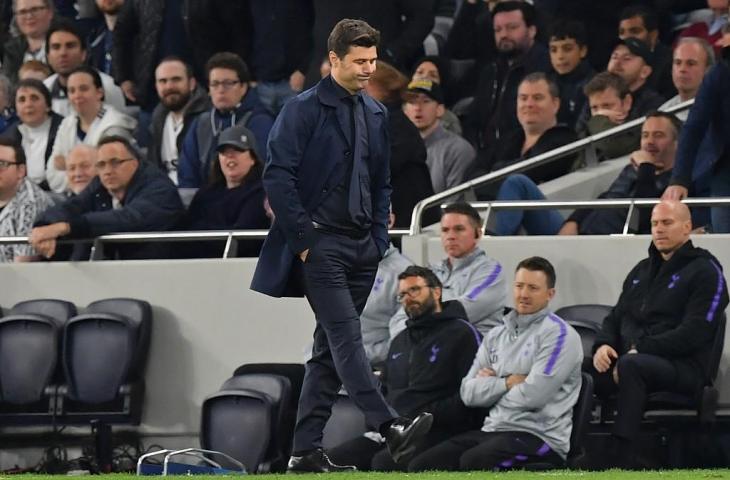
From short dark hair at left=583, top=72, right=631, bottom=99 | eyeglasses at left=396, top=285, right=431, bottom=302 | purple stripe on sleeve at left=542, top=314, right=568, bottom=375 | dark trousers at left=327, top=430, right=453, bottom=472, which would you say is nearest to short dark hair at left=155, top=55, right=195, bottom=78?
short dark hair at left=583, top=72, right=631, bottom=99

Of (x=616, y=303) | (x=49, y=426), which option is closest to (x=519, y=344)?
(x=616, y=303)

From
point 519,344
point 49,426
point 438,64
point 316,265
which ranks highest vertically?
point 438,64

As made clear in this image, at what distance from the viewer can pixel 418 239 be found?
12703 millimetres

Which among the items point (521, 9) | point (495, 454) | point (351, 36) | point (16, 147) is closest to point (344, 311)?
point (351, 36)

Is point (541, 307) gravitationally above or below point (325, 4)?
below

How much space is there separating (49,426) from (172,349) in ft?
3.42

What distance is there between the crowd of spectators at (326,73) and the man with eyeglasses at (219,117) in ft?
0.05

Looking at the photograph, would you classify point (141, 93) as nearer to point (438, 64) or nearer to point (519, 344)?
point (438, 64)

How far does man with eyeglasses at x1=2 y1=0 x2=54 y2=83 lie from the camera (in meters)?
17.9

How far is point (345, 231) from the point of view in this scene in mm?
8844

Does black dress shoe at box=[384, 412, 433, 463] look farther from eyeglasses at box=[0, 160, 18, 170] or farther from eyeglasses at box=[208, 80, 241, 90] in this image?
eyeglasses at box=[208, 80, 241, 90]

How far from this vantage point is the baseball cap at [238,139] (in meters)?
13.5

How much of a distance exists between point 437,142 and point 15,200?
3328 mm

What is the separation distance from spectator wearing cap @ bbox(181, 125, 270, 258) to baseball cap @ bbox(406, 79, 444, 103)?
5.12 feet
